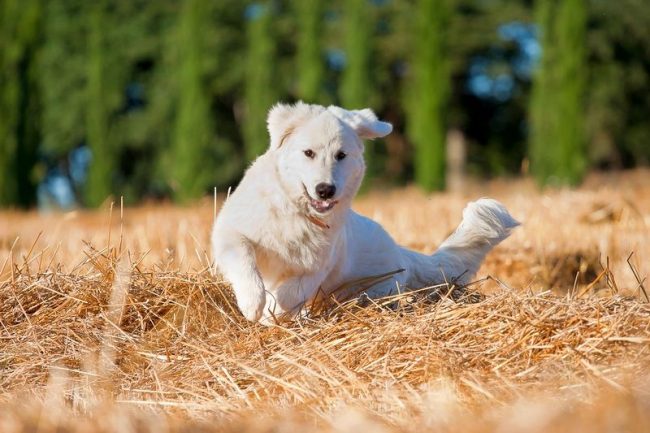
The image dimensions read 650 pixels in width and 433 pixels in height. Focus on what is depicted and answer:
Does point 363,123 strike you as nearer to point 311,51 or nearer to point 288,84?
point 311,51

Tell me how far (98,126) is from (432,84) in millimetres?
9070

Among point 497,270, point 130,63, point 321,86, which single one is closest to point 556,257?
point 497,270

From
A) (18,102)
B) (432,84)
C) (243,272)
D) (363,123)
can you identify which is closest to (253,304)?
(243,272)

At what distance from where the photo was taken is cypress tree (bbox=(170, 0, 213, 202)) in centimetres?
2248

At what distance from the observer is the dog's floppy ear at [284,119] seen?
4.18 m

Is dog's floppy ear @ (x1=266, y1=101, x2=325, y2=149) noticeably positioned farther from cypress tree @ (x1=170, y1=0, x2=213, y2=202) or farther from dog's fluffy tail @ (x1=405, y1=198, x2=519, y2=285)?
cypress tree @ (x1=170, y1=0, x2=213, y2=202)

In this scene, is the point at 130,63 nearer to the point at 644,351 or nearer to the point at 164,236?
the point at 164,236

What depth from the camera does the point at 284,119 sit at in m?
4.19

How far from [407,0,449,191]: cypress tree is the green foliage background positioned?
0.03m

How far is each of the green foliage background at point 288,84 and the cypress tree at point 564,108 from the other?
1.2 inches

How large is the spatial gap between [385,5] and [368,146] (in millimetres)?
9601

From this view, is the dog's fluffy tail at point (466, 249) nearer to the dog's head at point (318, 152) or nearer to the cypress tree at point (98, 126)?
the dog's head at point (318, 152)

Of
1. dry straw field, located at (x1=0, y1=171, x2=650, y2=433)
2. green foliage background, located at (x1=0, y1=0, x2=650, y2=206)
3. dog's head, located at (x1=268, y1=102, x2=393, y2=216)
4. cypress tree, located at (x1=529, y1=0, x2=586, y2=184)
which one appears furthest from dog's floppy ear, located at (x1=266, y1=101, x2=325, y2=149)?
green foliage background, located at (x1=0, y1=0, x2=650, y2=206)

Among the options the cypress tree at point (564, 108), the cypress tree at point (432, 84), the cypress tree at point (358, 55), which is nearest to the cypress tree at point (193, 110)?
the cypress tree at point (358, 55)
